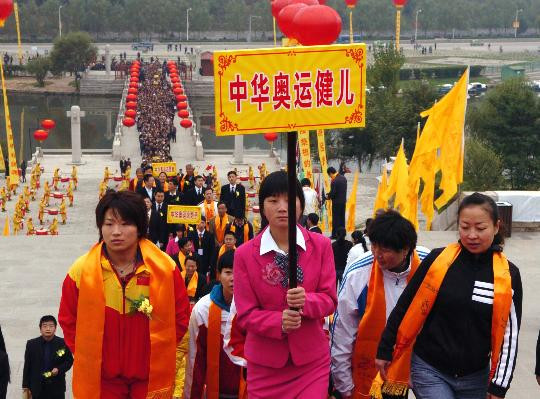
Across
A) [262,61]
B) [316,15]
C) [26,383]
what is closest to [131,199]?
[262,61]

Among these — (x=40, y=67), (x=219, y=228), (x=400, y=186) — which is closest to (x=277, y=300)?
(x=219, y=228)

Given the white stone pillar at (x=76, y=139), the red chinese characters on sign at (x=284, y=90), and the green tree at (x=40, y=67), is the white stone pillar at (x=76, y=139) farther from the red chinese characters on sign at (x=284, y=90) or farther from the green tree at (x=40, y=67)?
the green tree at (x=40, y=67)

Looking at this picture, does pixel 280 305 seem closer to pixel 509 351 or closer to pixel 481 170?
pixel 509 351

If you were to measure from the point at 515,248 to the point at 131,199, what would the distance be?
7.94 meters

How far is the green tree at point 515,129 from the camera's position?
2392cm

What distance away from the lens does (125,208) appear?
3641 millimetres

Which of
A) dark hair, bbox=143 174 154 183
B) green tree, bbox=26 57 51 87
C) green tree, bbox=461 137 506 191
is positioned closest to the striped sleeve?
dark hair, bbox=143 174 154 183

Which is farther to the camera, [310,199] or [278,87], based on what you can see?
[310,199]

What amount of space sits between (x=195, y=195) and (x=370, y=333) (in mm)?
8261

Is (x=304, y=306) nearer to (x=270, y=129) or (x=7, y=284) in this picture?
(x=270, y=129)

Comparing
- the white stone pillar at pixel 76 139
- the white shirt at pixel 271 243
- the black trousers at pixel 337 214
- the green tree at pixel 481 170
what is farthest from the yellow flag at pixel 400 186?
the white stone pillar at pixel 76 139

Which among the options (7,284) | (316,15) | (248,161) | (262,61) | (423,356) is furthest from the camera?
(248,161)

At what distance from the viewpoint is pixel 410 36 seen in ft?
278

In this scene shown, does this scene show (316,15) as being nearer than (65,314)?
No
